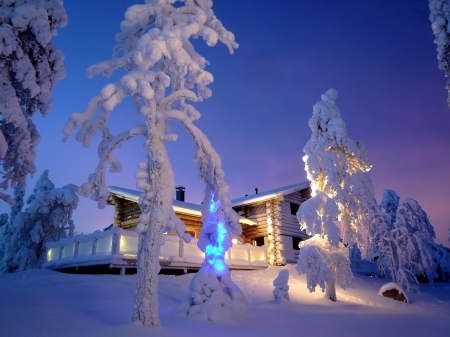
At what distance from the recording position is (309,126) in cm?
1759

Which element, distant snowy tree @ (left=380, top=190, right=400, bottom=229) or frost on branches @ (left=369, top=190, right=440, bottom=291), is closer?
frost on branches @ (left=369, top=190, right=440, bottom=291)

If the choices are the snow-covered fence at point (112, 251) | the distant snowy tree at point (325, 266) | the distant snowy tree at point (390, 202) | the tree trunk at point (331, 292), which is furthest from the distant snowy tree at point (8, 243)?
the distant snowy tree at point (390, 202)

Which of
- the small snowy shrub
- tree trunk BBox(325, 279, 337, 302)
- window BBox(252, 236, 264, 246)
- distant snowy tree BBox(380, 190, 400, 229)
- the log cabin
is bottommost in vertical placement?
tree trunk BBox(325, 279, 337, 302)

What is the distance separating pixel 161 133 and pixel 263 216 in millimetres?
18821

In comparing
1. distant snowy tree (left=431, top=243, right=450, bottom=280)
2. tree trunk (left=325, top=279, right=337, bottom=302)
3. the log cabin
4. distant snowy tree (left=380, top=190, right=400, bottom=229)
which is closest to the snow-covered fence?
the log cabin

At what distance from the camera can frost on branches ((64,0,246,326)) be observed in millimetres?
Answer: 7215

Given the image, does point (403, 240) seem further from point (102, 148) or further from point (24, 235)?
point (24, 235)

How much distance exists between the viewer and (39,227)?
21.5m

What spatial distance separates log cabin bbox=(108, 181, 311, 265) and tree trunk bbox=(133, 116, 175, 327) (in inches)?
527

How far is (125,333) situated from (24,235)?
2028cm

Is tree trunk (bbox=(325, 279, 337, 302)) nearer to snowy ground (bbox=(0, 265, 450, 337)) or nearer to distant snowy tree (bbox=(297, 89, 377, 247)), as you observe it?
snowy ground (bbox=(0, 265, 450, 337))

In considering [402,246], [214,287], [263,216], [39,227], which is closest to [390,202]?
[402,246]

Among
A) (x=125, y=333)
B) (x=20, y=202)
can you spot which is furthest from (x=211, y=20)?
(x=20, y=202)

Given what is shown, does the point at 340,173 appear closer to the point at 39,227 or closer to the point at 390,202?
the point at 390,202
